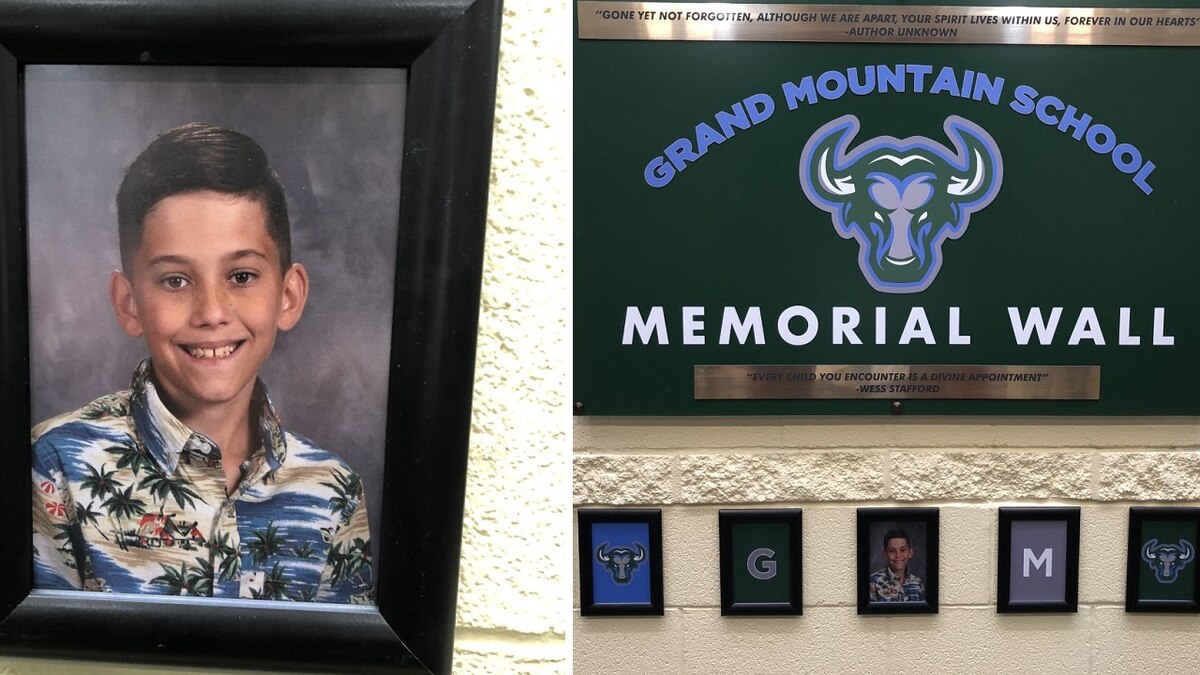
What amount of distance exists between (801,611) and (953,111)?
1.01 metres

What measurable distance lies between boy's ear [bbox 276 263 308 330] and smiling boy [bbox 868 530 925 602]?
1490 millimetres

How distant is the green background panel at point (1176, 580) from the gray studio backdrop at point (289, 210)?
174 centimetres

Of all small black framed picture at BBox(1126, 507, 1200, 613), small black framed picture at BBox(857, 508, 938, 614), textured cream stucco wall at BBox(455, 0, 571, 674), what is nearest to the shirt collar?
textured cream stucco wall at BBox(455, 0, 571, 674)

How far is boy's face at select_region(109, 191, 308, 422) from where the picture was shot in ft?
2.10

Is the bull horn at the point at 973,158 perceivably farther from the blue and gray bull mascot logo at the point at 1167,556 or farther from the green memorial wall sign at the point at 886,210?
the blue and gray bull mascot logo at the point at 1167,556

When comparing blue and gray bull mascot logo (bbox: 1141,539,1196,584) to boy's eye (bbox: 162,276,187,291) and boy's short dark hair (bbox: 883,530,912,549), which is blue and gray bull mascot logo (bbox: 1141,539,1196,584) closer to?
boy's short dark hair (bbox: 883,530,912,549)

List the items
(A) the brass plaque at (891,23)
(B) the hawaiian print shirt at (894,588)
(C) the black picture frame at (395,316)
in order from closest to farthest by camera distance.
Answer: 1. (C) the black picture frame at (395,316)
2. (A) the brass plaque at (891,23)
3. (B) the hawaiian print shirt at (894,588)

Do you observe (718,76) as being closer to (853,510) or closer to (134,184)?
(853,510)

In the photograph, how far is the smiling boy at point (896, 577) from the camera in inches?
73.4

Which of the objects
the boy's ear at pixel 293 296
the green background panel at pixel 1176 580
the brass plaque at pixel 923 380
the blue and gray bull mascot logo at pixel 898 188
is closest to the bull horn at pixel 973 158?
the blue and gray bull mascot logo at pixel 898 188

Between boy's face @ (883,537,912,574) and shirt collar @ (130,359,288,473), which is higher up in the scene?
shirt collar @ (130,359,288,473)

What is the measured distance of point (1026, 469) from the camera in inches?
72.8

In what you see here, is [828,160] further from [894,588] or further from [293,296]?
[293,296]

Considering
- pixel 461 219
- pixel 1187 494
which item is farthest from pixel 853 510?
pixel 461 219
